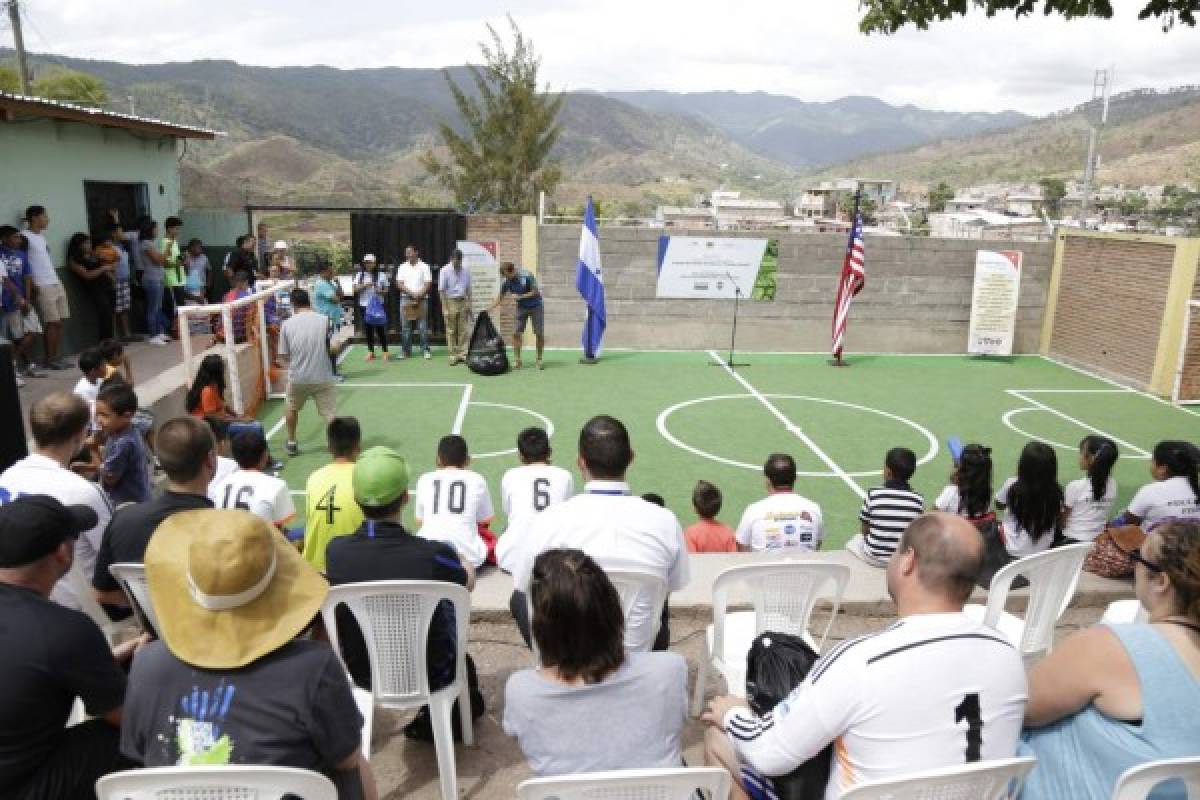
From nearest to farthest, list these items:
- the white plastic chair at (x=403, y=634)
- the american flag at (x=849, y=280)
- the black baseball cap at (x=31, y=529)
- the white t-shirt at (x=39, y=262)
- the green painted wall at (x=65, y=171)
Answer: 1. the black baseball cap at (x=31, y=529)
2. the white plastic chair at (x=403, y=634)
3. the white t-shirt at (x=39, y=262)
4. the green painted wall at (x=65, y=171)
5. the american flag at (x=849, y=280)

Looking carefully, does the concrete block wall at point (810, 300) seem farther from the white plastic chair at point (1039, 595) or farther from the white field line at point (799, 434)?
the white plastic chair at point (1039, 595)

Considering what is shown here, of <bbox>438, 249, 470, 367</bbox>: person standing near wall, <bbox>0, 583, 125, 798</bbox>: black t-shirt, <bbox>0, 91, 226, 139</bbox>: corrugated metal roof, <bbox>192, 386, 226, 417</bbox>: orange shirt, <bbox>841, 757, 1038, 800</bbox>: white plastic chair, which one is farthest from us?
<bbox>438, 249, 470, 367</bbox>: person standing near wall

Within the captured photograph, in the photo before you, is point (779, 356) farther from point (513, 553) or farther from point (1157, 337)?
point (513, 553)

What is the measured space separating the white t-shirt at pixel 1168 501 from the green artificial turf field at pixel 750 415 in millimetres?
2550

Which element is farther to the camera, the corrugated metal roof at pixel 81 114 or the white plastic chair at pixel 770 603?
the corrugated metal roof at pixel 81 114

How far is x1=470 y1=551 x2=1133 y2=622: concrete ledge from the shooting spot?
5305 millimetres

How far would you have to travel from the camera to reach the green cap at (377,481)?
3648mm

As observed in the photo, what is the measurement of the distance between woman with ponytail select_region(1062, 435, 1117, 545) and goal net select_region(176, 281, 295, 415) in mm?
8465

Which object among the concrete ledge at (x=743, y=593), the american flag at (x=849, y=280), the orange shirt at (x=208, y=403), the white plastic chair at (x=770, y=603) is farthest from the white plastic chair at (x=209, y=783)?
the american flag at (x=849, y=280)

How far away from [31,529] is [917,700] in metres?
2.81

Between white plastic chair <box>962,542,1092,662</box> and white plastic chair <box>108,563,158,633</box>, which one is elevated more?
Result: white plastic chair <box>108,563,158,633</box>

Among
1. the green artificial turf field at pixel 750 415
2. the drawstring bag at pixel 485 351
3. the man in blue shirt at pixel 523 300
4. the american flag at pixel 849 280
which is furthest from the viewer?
the american flag at pixel 849 280

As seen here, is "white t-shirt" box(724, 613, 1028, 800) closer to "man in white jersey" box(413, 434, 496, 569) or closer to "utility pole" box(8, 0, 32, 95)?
"man in white jersey" box(413, 434, 496, 569)

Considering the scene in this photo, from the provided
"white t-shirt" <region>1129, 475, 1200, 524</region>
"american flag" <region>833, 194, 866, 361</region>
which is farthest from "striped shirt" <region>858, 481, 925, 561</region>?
"american flag" <region>833, 194, 866, 361</region>
